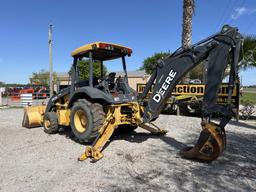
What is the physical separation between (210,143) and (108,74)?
11.4ft

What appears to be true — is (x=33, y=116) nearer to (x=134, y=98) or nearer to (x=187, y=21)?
(x=134, y=98)

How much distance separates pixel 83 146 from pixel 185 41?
27.6 feet

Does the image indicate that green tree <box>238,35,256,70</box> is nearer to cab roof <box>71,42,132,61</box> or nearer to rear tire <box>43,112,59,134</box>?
cab roof <box>71,42,132,61</box>

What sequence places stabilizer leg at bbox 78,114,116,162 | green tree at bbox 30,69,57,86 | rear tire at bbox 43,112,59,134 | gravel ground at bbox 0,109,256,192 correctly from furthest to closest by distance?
1. green tree at bbox 30,69,57,86
2. rear tire at bbox 43,112,59,134
3. stabilizer leg at bbox 78,114,116,162
4. gravel ground at bbox 0,109,256,192

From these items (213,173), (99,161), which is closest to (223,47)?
(213,173)

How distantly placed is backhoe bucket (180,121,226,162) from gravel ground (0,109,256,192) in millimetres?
183

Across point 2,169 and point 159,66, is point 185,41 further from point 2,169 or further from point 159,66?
point 2,169

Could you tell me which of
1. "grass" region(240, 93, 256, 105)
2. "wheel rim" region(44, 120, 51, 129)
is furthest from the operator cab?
"grass" region(240, 93, 256, 105)

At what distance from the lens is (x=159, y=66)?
575 cm

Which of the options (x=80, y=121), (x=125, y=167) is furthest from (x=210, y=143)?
(x=80, y=121)

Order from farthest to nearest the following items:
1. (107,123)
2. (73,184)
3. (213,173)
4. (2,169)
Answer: (107,123) < (2,169) < (213,173) < (73,184)

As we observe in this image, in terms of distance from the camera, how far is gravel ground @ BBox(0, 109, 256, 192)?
13.2 feet

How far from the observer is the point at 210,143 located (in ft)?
15.9

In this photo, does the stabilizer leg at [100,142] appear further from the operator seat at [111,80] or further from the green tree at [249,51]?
the green tree at [249,51]
